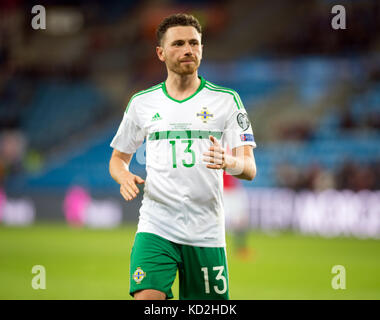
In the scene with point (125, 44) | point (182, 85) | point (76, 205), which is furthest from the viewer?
point (125, 44)

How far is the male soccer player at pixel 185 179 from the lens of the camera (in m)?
4.46

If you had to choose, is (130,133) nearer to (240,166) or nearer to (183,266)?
(240,166)

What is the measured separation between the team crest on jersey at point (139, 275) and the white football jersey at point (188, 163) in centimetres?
28

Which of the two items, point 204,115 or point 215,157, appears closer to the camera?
point 215,157

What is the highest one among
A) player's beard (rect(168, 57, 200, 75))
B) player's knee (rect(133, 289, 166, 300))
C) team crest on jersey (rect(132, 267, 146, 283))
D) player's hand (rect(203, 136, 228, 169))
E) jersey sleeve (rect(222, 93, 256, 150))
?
player's beard (rect(168, 57, 200, 75))

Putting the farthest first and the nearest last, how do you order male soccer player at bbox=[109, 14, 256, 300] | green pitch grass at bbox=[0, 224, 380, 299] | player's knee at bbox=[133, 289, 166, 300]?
green pitch grass at bbox=[0, 224, 380, 299]
male soccer player at bbox=[109, 14, 256, 300]
player's knee at bbox=[133, 289, 166, 300]

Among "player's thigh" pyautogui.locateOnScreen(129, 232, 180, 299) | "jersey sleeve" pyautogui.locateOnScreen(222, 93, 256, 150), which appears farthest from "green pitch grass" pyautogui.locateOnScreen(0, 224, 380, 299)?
"jersey sleeve" pyautogui.locateOnScreen(222, 93, 256, 150)

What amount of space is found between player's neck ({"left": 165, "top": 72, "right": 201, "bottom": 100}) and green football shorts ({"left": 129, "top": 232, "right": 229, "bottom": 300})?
0.99 m

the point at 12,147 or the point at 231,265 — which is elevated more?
the point at 12,147

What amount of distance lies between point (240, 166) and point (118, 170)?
934mm

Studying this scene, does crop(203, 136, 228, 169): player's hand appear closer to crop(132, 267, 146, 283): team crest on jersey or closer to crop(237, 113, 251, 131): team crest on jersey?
crop(237, 113, 251, 131): team crest on jersey

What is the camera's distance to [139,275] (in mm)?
4398

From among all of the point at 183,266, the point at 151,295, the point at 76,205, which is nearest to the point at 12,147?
the point at 76,205

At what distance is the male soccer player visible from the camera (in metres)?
4.46
